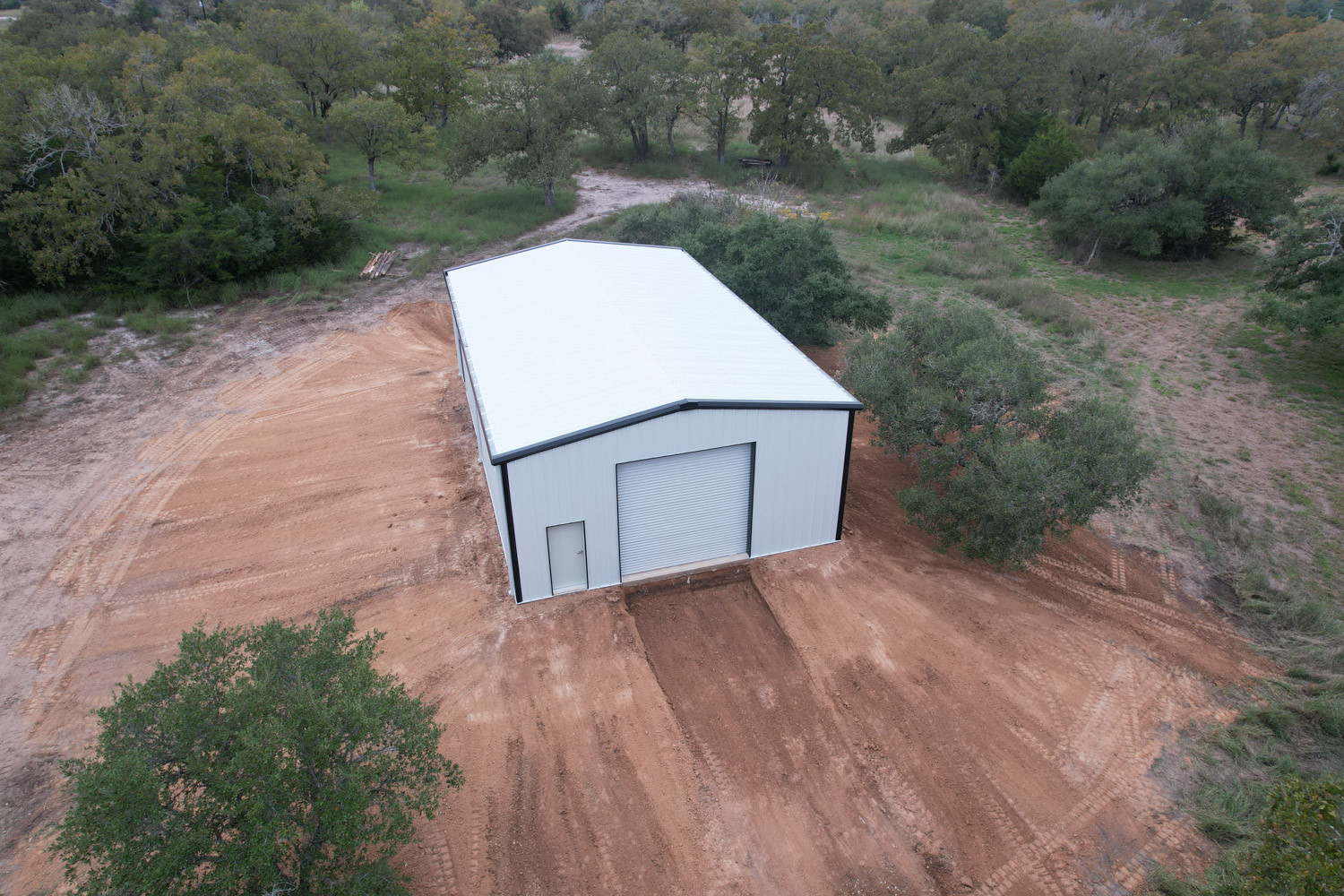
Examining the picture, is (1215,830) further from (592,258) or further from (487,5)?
(487,5)

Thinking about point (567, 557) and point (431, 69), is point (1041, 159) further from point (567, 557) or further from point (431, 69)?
point (567, 557)

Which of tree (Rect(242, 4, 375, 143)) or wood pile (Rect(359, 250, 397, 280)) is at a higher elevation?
tree (Rect(242, 4, 375, 143))

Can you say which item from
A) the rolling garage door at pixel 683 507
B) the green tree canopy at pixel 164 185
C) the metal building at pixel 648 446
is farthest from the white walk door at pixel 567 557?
the green tree canopy at pixel 164 185

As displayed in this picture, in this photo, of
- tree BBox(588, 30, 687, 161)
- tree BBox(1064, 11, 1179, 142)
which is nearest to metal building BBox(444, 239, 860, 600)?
tree BBox(588, 30, 687, 161)

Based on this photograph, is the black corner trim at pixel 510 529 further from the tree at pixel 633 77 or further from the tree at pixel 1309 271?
the tree at pixel 633 77

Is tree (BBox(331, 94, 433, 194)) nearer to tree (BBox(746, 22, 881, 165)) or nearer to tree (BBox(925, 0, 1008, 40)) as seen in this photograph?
tree (BBox(746, 22, 881, 165))

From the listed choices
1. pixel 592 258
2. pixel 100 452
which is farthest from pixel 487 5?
pixel 100 452
